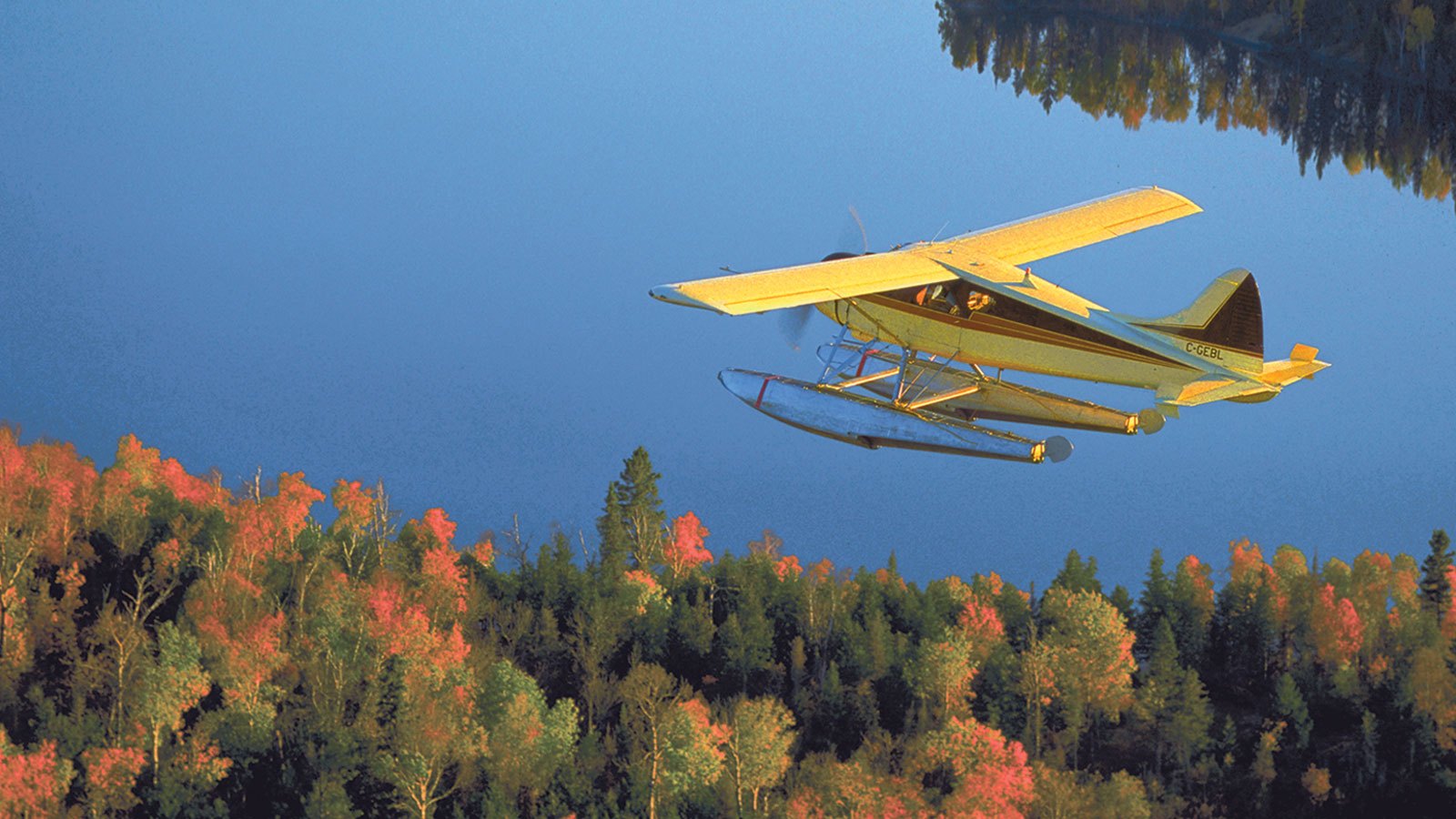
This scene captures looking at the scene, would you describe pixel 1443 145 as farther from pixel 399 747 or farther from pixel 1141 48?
pixel 399 747

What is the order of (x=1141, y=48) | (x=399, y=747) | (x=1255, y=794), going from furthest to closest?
(x=1141, y=48) → (x=1255, y=794) → (x=399, y=747)

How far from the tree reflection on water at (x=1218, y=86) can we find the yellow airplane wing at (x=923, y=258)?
118ft

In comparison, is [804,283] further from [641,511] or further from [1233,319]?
[641,511]

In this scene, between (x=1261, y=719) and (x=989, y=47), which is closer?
(x=1261, y=719)

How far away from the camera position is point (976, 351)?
22.5 m

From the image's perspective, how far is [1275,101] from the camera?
216ft

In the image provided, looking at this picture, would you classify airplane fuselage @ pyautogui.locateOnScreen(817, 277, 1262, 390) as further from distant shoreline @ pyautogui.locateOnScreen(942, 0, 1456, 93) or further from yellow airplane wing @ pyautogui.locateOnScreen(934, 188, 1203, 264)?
distant shoreline @ pyautogui.locateOnScreen(942, 0, 1456, 93)

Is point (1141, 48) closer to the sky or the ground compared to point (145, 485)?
closer to the sky

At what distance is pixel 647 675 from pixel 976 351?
36253 mm

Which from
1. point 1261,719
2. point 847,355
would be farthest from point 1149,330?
point 1261,719

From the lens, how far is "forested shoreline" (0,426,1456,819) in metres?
49.1

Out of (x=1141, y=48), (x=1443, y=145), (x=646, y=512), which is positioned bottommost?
(x=646, y=512)

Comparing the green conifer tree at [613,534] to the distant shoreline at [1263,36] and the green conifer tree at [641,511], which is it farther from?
the distant shoreline at [1263,36]

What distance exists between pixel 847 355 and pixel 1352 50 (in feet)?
181
